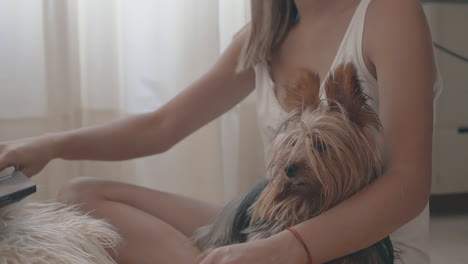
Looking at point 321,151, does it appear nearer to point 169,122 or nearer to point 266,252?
point 266,252

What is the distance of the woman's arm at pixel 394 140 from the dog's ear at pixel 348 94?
0.11 metres

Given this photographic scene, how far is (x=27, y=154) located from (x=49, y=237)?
381 millimetres

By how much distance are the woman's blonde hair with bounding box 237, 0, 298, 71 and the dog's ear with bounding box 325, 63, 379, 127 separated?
52 cm

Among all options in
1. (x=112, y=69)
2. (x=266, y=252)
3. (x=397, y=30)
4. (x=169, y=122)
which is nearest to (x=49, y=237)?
(x=266, y=252)

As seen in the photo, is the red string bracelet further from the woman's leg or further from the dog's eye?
the woman's leg

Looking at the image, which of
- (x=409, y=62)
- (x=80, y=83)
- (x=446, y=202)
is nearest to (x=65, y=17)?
(x=80, y=83)

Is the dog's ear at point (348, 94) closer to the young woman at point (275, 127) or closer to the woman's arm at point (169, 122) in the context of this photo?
the young woman at point (275, 127)

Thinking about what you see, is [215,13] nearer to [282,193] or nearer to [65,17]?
[65,17]

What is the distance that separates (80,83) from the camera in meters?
1.88

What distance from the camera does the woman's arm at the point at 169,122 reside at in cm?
141

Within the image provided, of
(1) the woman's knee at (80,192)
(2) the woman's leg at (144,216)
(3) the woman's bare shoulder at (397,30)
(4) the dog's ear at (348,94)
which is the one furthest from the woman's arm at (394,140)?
(1) the woman's knee at (80,192)

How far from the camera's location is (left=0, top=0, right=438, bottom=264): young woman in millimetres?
927

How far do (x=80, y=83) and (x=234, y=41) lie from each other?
1.96 ft

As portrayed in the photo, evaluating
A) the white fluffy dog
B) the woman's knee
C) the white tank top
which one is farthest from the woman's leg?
the white tank top
